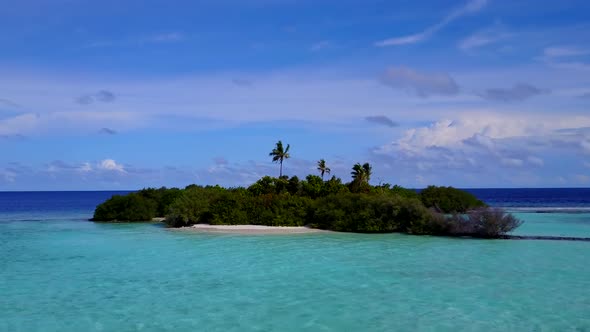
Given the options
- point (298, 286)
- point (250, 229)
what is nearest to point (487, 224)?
point (250, 229)

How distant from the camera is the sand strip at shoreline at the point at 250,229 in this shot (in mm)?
38219

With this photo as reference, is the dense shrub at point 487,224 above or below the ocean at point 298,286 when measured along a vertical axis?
above

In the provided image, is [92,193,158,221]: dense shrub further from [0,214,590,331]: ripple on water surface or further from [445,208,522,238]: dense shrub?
[445,208,522,238]: dense shrub

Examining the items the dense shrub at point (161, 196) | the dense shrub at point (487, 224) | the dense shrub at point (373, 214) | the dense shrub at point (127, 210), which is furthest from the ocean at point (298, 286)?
the dense shrub at point (161, 196)

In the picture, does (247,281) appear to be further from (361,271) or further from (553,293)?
(553,293)

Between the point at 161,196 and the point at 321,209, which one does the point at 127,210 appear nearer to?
the point at 161,196

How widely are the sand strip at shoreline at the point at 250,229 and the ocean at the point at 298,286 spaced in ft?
24.4

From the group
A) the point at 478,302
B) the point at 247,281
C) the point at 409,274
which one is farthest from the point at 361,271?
the point at 478,302

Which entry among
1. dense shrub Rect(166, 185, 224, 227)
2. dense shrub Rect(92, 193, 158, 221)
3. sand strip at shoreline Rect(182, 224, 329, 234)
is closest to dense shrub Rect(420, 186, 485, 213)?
sand strip at shoreline Rect(182, 224, 329, 234)

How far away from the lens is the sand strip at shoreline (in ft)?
125

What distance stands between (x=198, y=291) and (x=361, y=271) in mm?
6670

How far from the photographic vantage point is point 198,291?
16.8 meters

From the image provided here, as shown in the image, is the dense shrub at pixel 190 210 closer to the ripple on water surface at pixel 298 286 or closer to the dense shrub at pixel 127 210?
the dense shrub at pixel 127 210

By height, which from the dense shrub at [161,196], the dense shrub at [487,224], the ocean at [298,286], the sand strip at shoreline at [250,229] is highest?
the dense shrub at [161,196]
